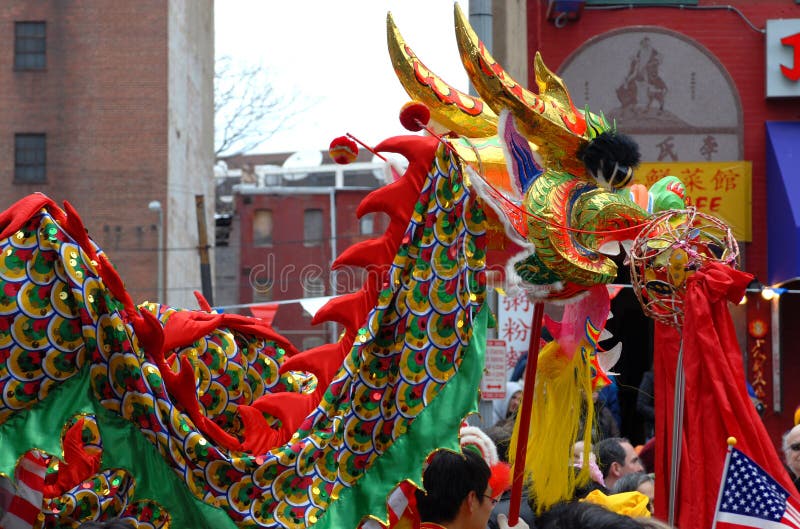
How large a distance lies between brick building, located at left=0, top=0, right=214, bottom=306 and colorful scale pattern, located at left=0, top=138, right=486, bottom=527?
81.7 feet

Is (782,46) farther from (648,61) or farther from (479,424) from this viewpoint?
(479,424)

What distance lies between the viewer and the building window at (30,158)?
28.8 m

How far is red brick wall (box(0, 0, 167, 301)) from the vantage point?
28.7 m

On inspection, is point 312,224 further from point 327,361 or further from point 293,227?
point 327,361

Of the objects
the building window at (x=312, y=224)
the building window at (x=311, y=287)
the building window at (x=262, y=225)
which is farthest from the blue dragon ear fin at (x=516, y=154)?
the building window at (x=262, y=225)

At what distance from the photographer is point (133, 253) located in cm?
2836

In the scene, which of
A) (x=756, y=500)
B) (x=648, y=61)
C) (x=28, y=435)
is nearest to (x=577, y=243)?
(x=756, y=500)

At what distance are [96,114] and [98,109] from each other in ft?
0.42

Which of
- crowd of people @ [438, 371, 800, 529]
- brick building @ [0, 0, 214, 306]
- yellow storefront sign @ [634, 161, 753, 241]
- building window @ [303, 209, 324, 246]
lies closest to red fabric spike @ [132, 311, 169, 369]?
crowd of people @ [438, 371, 800, 529]

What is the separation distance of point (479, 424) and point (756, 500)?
17.4ft

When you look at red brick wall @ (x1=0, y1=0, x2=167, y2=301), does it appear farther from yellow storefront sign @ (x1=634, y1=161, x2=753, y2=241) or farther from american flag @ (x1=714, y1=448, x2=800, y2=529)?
american flag @ (x1=714, y1=448, x2=800, y2=529)

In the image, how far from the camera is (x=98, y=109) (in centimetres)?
2877

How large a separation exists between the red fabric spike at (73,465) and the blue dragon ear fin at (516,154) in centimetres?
164

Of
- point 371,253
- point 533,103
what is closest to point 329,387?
A: point 371,253
